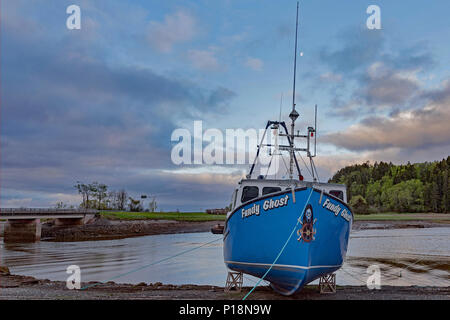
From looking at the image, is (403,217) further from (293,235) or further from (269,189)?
(293,235)

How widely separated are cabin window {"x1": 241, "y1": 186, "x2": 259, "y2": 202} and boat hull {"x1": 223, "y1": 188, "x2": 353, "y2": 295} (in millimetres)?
941

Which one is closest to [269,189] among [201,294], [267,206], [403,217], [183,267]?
[267,206]

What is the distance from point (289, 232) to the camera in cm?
1205

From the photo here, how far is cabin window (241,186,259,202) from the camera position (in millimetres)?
14797

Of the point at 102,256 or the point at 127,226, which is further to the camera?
the point at 127,226

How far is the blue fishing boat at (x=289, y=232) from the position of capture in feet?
39.1

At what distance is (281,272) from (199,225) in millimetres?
83204

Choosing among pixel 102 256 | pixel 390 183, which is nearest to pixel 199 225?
pixel 102 256

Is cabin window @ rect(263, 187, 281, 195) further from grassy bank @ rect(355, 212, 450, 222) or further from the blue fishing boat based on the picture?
grassy bank @ rect(355, 212, 450, 222)

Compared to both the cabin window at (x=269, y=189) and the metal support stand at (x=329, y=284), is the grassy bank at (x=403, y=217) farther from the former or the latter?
the cabin window at (x=269, y=189)

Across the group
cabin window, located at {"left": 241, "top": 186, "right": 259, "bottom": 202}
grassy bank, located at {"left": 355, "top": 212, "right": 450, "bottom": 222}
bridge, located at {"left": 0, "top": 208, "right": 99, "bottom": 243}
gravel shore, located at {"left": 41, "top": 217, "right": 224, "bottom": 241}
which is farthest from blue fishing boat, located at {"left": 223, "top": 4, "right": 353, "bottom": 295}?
grassy bank, located at {"left": 355, "top": 212, "right": 450, "bottom": 222}

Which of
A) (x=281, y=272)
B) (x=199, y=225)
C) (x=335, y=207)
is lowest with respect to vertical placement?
(x=199, y=225)
